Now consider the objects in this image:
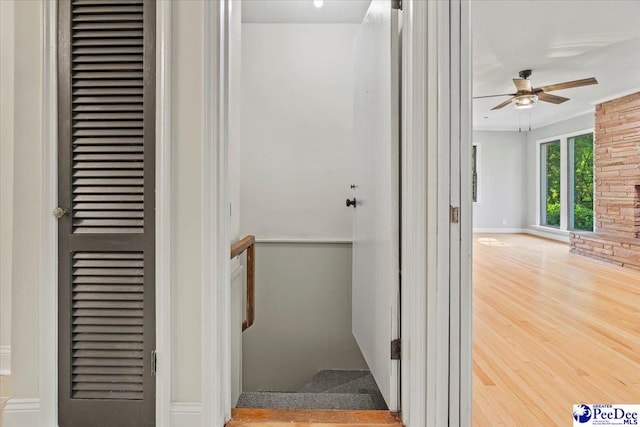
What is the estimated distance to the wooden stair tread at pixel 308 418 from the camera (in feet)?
5.18

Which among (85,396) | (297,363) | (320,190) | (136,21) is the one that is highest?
(136,21)

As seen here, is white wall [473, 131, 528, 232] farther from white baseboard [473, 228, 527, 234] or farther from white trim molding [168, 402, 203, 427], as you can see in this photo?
white trim molding [168, 402, 203, 427]

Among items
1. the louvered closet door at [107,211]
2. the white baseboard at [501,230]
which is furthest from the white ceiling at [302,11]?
the white baseboard at [501,230]

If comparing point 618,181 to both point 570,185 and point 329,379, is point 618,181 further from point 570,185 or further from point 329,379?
point 329,379

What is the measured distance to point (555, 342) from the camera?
260 cm

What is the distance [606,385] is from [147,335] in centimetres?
230

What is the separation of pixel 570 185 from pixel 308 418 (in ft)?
9.39

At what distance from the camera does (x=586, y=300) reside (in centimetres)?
306

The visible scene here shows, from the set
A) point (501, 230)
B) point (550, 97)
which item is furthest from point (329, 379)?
point (501, 230)

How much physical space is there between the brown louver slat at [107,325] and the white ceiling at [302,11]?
80.4 inches
